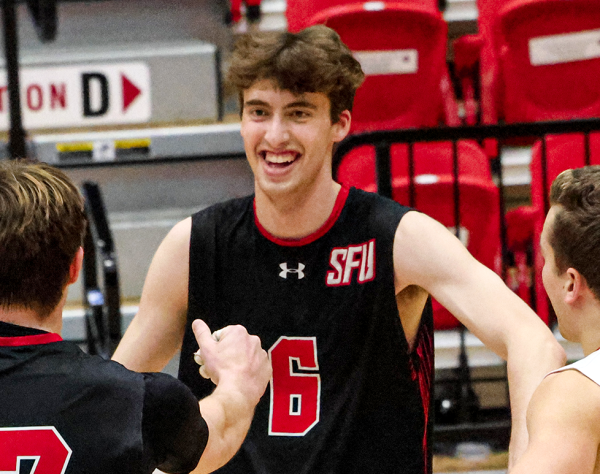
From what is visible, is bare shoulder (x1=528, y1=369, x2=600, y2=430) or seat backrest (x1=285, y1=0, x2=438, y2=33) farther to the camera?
seat backrest (x1=285, y1=0, x2=438, y2=33)

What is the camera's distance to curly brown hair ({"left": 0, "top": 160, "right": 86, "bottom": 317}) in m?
1.29

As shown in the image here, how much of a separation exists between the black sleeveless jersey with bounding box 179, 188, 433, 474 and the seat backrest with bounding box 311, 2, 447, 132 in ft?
4.70

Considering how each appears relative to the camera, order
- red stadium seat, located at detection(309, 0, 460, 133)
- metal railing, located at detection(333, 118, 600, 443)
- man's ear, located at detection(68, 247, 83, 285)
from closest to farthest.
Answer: man's ear, located at detection(68, 247, 83, 285) → metal railing, located at detection(333, 118, 600, 443) → red stadium seat, located at detection(309, 0, 460, 133)

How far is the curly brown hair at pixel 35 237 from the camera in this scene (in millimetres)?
1291

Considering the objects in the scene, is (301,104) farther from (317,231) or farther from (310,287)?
(310,287)

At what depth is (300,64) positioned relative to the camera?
200 cm

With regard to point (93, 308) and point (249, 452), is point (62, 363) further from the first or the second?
point (93, 308)

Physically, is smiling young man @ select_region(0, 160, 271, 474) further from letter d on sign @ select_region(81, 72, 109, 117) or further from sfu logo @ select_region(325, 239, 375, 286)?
letter d on sign @ select_region(81, 72, 109, 117)

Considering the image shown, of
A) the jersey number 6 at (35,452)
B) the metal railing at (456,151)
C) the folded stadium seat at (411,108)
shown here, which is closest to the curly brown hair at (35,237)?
the jersey number 6 at (35,452)

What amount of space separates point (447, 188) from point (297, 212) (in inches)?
49.4

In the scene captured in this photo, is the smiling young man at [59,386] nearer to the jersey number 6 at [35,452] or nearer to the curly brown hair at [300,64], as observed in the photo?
the jersey number 6 at [35,452]

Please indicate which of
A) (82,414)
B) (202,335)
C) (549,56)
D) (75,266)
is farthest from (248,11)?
(82,414)

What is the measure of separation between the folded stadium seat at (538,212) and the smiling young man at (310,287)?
123 centimetres

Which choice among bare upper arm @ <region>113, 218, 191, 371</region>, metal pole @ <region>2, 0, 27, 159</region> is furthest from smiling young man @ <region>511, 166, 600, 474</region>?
metal pole @ <region>2, 0, 27, 159</region>
